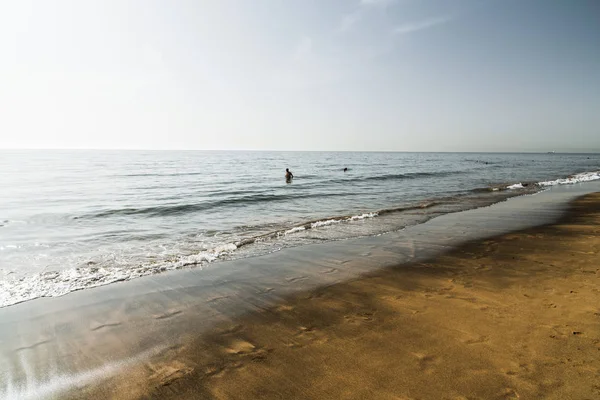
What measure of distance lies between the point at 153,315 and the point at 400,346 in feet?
13.5

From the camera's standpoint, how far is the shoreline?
12.3 feet

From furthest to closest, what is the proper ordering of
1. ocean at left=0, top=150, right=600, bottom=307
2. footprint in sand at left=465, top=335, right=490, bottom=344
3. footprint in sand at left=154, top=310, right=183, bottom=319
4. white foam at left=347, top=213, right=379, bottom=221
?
white foam at left=347, top=213, right=379, bottom=221
ocean at left=0, top=150, right=600, bottom=307
footprint in sand at left=154, top=310, right=183, bottom=319
footprint in sand at left=465, top=335, right=490, bottom=344

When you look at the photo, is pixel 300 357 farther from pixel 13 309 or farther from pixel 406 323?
pixel 13 309

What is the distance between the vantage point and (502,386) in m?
3.23

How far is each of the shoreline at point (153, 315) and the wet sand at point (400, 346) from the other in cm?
7

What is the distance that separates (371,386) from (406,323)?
1609 millimetres

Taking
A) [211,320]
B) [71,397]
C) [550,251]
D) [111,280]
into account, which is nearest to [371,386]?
[211,320]

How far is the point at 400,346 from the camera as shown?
4.05 metres

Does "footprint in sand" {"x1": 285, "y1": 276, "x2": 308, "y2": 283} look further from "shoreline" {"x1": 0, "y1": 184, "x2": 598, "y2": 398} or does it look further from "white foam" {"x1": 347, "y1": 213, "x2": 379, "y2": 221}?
"white foam" {"x1": 347, "y1": 213, "x2": 379, "y2": 221}

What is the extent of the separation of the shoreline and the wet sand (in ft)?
0.23

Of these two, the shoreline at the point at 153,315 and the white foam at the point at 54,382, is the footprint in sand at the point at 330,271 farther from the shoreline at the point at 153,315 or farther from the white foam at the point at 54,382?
the white foam at the point at 54,382

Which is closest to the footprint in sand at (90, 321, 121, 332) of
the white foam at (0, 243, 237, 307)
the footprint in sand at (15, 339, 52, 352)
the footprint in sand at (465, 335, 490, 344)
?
the footprint in sand at (15, 339, 52, 352)

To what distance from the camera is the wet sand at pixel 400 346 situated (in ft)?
10.8

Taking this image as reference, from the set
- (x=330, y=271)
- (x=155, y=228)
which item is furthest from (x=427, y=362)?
(x=155, y=228)
